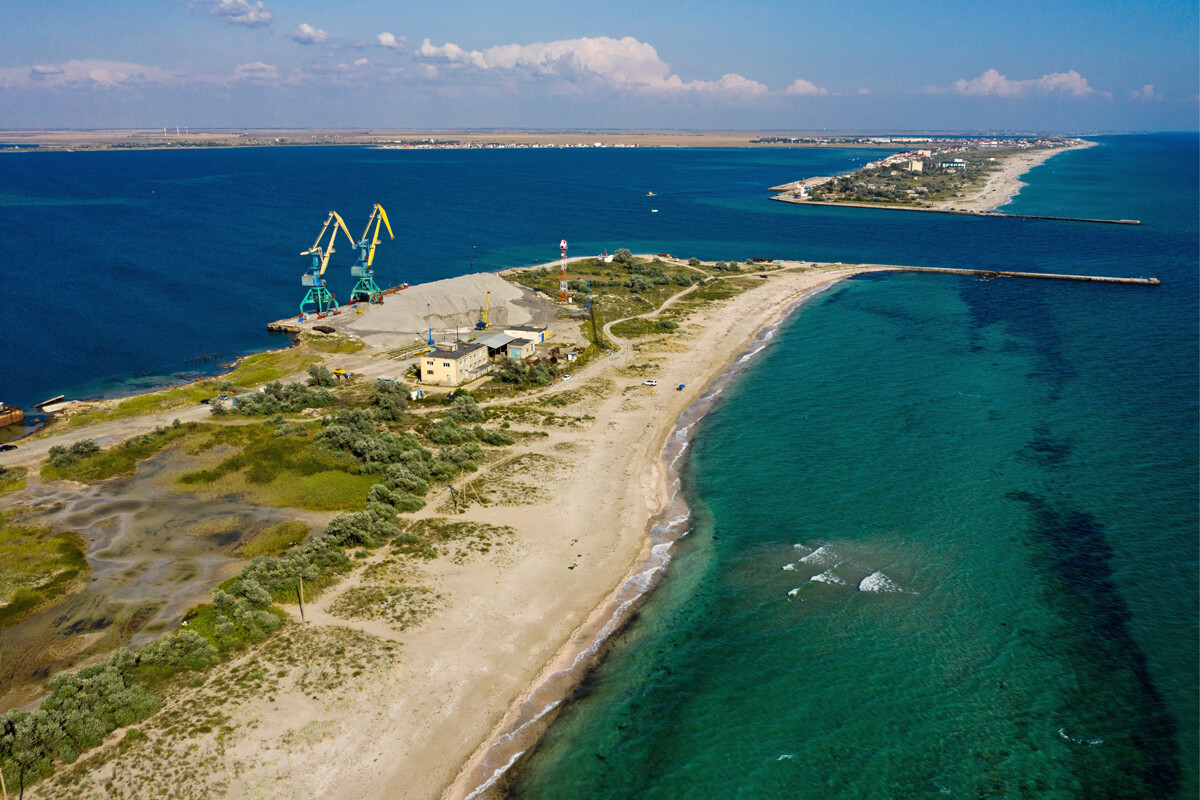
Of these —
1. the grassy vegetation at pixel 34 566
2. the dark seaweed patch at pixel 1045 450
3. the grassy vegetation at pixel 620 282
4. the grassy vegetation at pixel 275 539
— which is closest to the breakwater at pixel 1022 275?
the grassy vegetation at pixel 620 282

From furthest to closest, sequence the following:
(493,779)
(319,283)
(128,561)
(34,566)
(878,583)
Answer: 1. (319,283)
2. (128,561)
3. (878,583)
4. (34,566)
5. (493,779)

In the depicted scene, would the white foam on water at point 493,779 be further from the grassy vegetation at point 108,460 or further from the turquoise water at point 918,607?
the grassy vegetation at point 108,460

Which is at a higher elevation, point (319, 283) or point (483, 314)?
point (319, 283)

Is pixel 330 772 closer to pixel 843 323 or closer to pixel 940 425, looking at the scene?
pixel 940 425

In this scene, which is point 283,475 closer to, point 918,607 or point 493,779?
point 493,779

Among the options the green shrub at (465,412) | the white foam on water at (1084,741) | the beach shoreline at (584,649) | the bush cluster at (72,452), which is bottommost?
the white foam on water at (1084,741)

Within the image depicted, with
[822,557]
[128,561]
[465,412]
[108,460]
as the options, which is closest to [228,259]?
[108,460]
